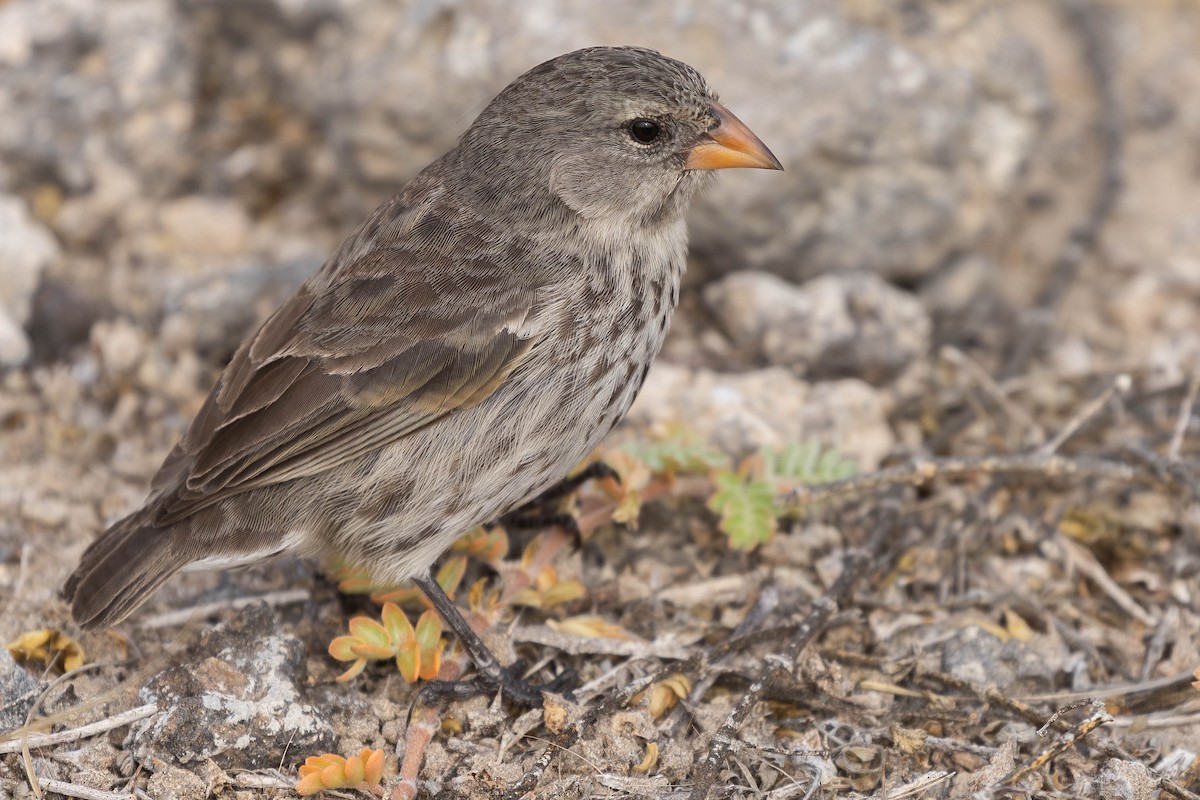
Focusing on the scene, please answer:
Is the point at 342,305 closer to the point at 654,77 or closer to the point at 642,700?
the point at 654,77

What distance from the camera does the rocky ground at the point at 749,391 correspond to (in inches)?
141

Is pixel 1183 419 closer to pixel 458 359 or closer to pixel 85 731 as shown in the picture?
pixel 458 359

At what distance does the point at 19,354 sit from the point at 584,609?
251 centimetres

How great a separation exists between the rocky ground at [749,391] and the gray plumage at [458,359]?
35 centimetres

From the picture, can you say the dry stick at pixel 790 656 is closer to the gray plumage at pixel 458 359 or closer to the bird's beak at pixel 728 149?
the gray plumage at pixel 458 359

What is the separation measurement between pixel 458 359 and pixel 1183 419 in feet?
8.23

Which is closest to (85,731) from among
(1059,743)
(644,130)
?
(644,130)

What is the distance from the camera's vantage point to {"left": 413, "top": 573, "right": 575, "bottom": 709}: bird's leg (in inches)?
148

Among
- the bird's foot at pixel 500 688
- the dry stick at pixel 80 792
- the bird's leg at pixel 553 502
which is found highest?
the bird's leg at pixel 553 502

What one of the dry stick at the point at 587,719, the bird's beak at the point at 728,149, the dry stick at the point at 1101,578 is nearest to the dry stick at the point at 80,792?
the dry stick at the point at 587,719

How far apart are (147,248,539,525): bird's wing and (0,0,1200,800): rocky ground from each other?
0.48 meters

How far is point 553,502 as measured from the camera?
4.40 m

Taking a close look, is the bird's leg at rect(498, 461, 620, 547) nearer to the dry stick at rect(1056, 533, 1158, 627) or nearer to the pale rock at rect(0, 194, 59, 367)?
the dry stick at rect(1056, 533, 1158, 627)

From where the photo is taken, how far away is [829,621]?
155 inches
